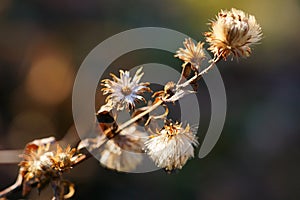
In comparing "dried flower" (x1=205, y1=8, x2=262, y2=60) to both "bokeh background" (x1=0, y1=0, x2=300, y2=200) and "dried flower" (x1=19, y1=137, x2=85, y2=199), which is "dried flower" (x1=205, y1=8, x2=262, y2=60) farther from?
"bokeh background" (x1=0, y1=0, x2=300, y2=200)

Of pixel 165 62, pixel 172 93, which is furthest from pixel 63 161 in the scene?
pixel 165 62

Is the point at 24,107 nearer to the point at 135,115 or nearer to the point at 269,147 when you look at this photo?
the point at 269,147

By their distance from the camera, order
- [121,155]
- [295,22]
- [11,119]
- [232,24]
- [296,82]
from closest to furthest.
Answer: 1. [232,24]
2. [121,155]
3. [11,119]
4. [295,22]
5. [296,82]

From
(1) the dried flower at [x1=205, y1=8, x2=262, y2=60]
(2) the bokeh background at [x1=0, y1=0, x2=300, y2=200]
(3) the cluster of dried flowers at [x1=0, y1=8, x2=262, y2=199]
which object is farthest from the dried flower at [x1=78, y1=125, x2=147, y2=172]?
(2) the bokeh background at [x1=0, y1=0, x2=300, y2=200]

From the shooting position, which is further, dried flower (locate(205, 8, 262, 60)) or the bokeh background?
the bokeh background

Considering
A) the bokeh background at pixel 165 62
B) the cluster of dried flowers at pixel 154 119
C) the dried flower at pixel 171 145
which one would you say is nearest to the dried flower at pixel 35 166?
the cluster of dried flowers at pixel 154 119

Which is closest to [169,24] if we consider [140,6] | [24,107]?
[140,6]

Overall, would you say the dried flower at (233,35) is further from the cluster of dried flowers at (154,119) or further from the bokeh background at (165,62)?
the bokeh background at (165,62)
